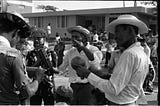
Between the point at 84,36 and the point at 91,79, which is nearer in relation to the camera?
the point at 91,79

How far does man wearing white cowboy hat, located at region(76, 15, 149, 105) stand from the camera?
8.61ft

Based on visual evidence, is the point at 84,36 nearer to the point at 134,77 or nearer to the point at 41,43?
the point at 41,43

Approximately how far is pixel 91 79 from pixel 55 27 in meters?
28.7

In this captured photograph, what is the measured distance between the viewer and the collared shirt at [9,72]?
2332 mm

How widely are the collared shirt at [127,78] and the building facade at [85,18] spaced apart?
2389 centimetres

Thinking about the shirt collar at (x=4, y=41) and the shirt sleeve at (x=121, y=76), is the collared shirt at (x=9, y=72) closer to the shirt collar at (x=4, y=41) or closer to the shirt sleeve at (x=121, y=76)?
the shirt collar at (x=4, y=41)

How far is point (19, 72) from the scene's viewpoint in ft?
7.64

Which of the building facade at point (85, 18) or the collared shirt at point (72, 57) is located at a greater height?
the building facade at point (85, 18)

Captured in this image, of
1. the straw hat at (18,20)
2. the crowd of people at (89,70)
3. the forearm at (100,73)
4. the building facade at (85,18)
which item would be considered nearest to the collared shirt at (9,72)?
the crowd of people at (89,70)

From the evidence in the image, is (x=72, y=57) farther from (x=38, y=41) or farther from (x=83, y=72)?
(x=83, y=72)

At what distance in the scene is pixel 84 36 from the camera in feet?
15.6

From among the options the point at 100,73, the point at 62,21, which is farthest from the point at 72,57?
the point at 62,21

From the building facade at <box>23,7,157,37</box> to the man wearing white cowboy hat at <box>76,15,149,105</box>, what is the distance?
23.8 metres

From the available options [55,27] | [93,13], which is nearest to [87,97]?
[93,13]
